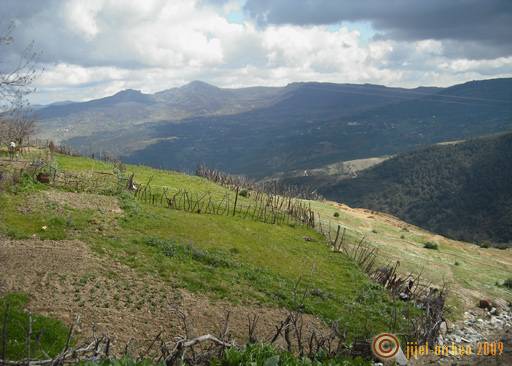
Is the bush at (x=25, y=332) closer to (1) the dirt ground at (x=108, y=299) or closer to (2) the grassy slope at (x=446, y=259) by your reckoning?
(1) the dirt ground at (x=108, y=299)

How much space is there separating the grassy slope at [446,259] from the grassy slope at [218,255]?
5124 millimetres

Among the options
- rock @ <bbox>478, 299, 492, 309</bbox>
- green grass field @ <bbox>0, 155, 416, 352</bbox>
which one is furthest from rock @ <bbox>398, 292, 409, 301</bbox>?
rock @ <bbox>478, 299, 492, 309</bbox>

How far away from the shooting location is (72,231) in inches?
694

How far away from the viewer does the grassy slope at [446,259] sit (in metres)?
22.1

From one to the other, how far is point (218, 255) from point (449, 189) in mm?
96015

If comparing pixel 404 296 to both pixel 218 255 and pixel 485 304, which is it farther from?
pixel 218 255

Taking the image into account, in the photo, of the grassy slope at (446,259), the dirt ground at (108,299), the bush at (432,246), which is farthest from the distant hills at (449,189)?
the dirt ground at (108,299)

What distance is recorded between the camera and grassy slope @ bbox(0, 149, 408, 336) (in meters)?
15.2

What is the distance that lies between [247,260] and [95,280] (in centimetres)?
764

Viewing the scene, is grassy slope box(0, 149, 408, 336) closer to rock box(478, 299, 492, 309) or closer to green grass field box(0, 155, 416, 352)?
green grass field box(0, 155, 416, 352)

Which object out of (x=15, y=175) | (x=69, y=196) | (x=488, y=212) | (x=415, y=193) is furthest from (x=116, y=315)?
(x=415, y=193)

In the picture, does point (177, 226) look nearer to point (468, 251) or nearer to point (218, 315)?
point (218, 315)

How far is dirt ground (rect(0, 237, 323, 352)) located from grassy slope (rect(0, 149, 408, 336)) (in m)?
0.80

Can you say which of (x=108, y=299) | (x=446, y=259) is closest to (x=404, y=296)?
(x=446, y=259)
